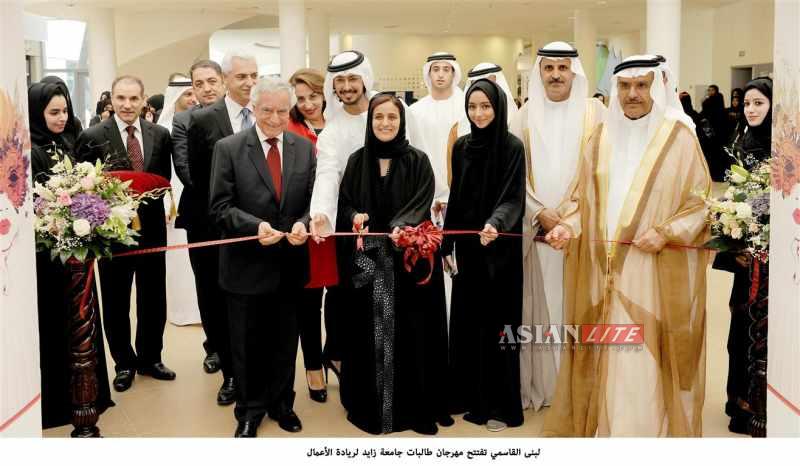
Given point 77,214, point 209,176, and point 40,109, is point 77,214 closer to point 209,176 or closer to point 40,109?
point 40,109

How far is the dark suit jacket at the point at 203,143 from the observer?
5.00 m

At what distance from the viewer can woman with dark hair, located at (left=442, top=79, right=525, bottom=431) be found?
4.36 meters

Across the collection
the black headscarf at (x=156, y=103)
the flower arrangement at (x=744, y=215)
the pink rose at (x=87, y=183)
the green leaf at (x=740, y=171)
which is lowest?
the flower arrangement at (x=744, y=215)

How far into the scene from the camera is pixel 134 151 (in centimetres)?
534

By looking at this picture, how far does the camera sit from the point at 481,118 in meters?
4.33

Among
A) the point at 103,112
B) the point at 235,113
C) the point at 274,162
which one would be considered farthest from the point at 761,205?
the point at 103,112

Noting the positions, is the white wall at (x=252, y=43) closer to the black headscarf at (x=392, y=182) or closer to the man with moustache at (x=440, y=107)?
the man with moustache at (x=440, y=107)

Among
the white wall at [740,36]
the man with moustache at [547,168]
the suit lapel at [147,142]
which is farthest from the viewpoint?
the white wall at [740,36]

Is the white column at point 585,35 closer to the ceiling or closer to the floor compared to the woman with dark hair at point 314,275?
closer to the ceiling

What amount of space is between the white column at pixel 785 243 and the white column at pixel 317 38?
57.3ft

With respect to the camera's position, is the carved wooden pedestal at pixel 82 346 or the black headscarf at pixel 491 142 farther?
the black headscarf at pixel 491 142

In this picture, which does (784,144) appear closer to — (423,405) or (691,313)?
(691,313)

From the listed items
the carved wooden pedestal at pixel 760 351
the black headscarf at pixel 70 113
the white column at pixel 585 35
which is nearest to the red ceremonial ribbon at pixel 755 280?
the carved wooden pedestal at pixel 760 351
